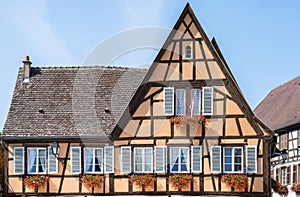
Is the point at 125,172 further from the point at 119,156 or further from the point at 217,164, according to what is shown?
the point at 217,164

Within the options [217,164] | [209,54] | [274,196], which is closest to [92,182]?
[217,164]

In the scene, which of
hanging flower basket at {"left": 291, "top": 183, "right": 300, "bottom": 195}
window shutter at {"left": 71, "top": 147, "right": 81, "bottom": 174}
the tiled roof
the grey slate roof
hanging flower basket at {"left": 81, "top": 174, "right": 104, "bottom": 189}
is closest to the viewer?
hanging flower basket at {"left": 81, "top": 174, "right": 104, "bottom": 189}

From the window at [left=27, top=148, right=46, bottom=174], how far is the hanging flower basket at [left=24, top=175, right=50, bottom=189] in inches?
10.9

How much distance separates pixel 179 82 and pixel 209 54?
59.6 inches

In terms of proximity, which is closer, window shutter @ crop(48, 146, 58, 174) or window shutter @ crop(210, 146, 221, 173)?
window shutter @ crop(210, 146, 221, 173)

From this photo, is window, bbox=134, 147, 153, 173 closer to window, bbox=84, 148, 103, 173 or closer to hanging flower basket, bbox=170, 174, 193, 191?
hanging flower basket, bbox=170, 174, 193, 191

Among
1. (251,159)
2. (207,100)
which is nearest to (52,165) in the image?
(207,100)

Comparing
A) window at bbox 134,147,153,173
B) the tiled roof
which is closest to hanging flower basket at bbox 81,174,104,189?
window at bbox 134,147,153,173

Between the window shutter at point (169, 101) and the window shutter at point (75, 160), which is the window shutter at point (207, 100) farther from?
the window shutter at point (75, 160)

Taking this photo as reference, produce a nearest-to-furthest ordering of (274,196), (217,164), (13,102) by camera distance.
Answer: (217,164) < (13,102) < (274,196)

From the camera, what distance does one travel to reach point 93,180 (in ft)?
78.5

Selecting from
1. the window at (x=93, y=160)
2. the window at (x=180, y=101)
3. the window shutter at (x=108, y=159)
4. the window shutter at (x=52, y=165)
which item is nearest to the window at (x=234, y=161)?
the window at (x=180, y=101)

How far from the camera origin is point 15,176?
24.6 m

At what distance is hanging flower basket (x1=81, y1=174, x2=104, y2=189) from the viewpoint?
942 inches
